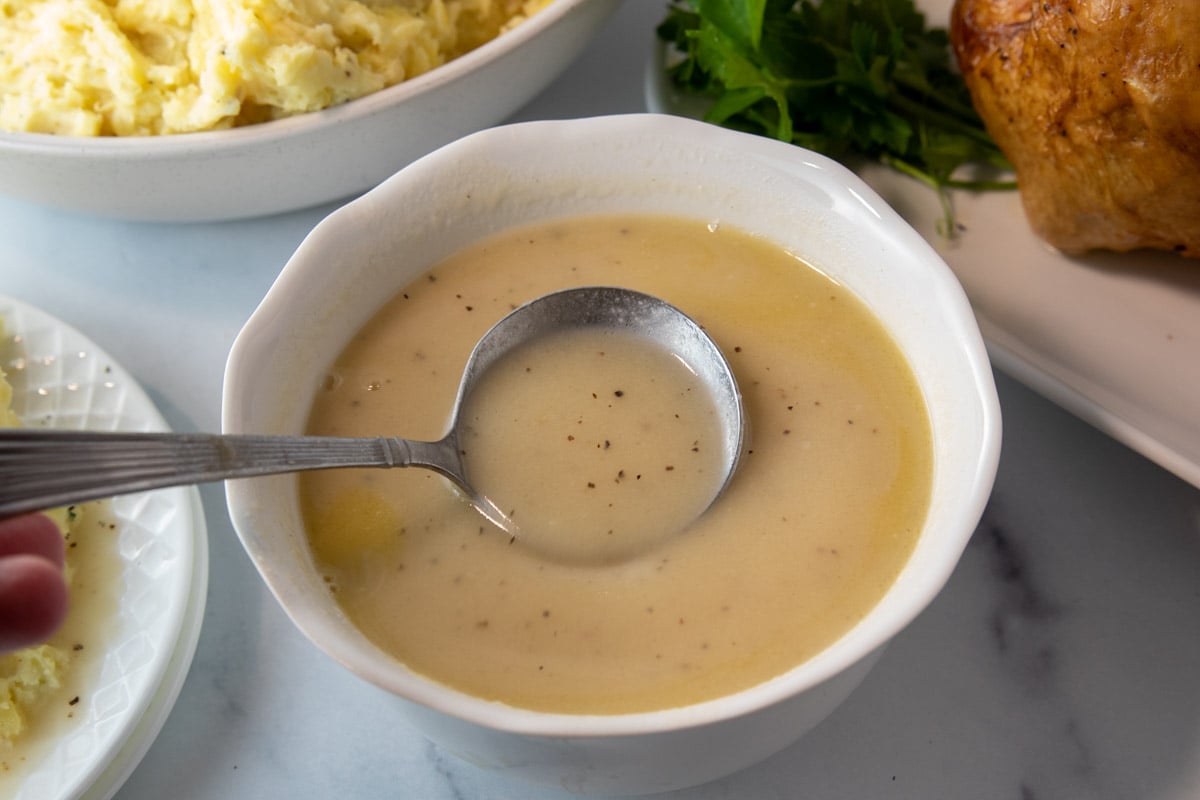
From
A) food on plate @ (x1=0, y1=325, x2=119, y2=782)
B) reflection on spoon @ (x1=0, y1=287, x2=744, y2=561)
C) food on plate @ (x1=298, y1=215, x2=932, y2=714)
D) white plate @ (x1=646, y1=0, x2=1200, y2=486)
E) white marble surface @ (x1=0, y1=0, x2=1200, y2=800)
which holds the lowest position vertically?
white marble surface @ (x1=0, y1=0, x2=1200, y2=800)

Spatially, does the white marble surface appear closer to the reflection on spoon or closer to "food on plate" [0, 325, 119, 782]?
"food on plate" [0, 325, 119, 782]

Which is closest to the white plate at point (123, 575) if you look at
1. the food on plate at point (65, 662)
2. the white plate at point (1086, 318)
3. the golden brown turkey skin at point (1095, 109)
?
the food on plate at point (65, 662)

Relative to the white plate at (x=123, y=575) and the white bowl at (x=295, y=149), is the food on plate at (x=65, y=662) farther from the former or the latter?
the white bowl at (x=295, y=149)

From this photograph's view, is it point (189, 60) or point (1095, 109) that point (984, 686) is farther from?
point (189, 60)

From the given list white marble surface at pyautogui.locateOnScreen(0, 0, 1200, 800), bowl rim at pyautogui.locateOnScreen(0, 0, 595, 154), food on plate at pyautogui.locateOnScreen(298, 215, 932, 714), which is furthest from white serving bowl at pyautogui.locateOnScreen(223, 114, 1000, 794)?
bowl rim at pyautogui.locateOnScreen(0, 0, 595, 154)

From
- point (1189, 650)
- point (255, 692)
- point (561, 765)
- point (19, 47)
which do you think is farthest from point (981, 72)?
point (19, 47)
